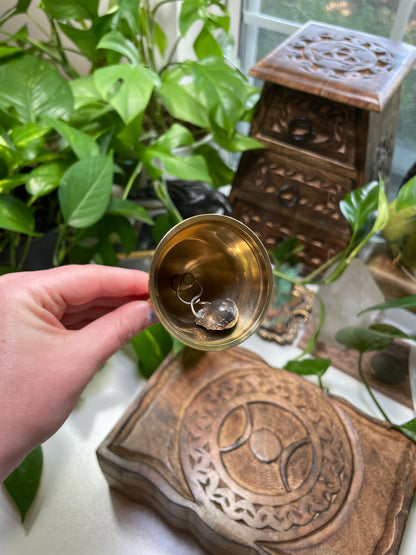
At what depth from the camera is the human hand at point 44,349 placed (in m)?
0.46

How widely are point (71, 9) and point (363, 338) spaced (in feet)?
2.52

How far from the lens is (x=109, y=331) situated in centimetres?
50

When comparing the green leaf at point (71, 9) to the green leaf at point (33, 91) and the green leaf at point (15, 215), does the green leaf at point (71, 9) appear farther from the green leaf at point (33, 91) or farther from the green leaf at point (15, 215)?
the green leaf at point (15, 215)

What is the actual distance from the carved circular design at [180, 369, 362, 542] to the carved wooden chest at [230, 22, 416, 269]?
1.17 ft

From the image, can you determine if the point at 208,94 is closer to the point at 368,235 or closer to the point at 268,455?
the point at 368,235

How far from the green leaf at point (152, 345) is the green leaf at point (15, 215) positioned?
0.25 metres

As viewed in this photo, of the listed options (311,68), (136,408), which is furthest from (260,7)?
(136,408)

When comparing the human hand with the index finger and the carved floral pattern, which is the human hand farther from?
the carved floral pattern

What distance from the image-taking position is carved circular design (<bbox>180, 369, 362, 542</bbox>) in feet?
2.01

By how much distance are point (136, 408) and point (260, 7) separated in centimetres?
101

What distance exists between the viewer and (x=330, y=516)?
24.0 inches

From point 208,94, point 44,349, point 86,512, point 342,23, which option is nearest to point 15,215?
point 44,349

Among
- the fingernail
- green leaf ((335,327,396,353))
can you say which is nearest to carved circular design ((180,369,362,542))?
green leaf ((335,327,396,353))

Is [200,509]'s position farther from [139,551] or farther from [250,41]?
[250,41]
